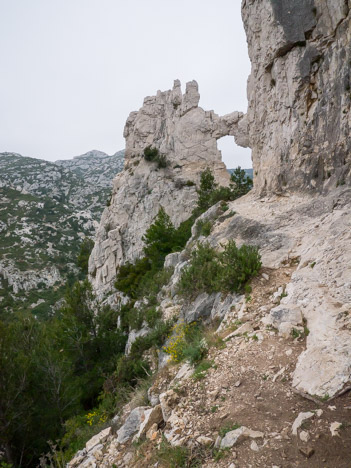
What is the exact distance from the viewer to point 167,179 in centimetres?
3491

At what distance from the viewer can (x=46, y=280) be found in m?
46.0

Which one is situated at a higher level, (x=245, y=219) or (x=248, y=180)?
(x=248, y=180)

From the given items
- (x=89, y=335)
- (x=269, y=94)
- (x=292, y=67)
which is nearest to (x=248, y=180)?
(x=269, y=94)

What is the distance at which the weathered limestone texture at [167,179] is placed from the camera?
33.3 metres

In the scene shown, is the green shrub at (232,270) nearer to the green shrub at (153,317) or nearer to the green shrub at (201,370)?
the green shrub at (201,370)

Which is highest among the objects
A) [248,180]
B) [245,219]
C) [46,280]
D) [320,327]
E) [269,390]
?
[248,180]

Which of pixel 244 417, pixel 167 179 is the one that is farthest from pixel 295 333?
pixel 167 179

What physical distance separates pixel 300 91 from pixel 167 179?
23.0m

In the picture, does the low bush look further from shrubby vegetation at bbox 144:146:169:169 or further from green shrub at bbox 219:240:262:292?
shrubby vegetation at bbox 144:146:169:169

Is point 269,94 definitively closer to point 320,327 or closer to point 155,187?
point 320,327

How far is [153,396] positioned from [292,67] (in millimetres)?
17006

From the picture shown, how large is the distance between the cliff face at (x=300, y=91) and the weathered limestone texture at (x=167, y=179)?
54.1ft

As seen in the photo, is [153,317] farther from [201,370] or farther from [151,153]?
[151,153]

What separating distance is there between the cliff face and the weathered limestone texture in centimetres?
1649
